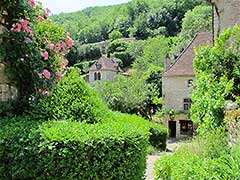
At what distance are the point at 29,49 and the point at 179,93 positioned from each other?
76.1ft

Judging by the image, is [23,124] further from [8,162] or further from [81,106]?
[81,106]

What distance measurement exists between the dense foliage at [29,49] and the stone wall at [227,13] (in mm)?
6891

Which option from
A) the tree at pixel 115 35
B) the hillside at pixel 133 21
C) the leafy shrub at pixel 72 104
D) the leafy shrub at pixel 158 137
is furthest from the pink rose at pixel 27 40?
the tree at pixel 115 35

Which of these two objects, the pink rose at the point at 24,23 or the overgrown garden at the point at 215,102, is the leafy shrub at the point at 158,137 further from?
the pink rose at the point at 24,23

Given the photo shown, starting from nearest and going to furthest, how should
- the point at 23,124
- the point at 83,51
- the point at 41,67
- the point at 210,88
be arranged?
the point at 23,124 → the point at 41,67 → the point at 210,88 → the point at 83,51

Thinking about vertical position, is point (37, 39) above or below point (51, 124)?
above

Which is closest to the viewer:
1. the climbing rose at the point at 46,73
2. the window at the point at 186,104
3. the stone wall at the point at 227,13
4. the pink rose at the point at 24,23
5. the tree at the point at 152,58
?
the pink rose at the point at 24,23

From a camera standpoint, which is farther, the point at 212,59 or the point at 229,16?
the point at 229,16

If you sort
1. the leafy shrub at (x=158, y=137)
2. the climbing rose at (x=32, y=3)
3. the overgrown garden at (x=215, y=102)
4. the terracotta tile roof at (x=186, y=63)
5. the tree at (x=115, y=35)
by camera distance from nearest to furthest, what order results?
the overgrown garden at (x=215, y=102)
the climbing rose at (x=32, y=3)
the leafy shrub at (x=158, y=137)
the terracotta tile roof at (x=186, y=63)
the tree at (x=115, y=35)

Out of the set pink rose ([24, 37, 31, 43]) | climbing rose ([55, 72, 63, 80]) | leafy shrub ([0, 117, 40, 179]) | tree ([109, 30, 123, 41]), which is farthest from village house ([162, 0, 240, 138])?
tree ([109, 30, 123, 41])

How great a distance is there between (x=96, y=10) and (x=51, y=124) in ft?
362

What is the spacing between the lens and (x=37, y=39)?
6.16 metres

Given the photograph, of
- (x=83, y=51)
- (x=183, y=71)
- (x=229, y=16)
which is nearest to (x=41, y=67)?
(x=229, y=16)

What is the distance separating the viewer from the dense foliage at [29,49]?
236 inches
